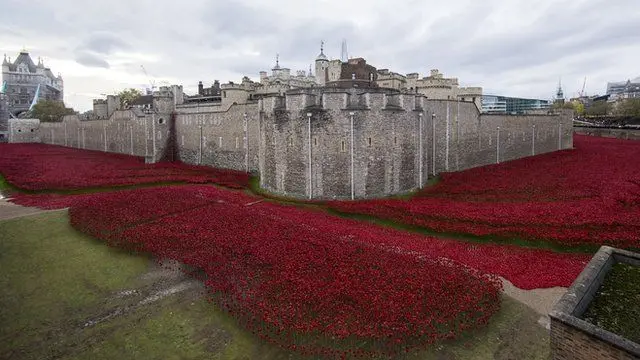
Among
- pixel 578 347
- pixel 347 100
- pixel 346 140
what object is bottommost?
pixel 578 347

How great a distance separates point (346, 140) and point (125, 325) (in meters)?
16.6

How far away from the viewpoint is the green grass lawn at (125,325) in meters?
9.70

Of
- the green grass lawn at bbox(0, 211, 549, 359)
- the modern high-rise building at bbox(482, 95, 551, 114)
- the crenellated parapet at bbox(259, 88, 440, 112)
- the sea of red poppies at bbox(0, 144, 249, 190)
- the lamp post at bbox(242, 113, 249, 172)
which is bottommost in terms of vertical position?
the green grass lawn at bbox(0, 211, 549, 359)

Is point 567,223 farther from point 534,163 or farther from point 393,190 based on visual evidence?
point 534,163

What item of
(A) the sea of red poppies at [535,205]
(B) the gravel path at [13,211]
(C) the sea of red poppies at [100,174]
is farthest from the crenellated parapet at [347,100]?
(B) the gravel path at [13,211]

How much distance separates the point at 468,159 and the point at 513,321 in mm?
29171

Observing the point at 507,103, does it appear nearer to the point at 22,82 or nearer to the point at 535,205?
the point at 535,205

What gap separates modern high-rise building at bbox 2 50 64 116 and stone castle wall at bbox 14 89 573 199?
92216 millimetres

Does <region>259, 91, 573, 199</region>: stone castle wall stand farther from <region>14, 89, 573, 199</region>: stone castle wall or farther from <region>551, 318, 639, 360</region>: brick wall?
<region>551, 318, 639, 360</region>: brick wall

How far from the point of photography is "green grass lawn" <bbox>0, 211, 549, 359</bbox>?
382 inches

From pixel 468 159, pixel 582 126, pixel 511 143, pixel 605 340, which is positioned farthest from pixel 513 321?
pixel 582 126

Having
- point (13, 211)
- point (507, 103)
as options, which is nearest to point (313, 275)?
point (13, 211)

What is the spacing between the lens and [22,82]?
344 ft

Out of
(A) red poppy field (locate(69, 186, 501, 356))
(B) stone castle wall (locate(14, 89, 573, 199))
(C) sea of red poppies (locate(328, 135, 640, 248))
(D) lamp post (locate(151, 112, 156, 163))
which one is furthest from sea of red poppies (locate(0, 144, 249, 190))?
(C) sea of red poppies (locate(328, 135, 640, 248))
